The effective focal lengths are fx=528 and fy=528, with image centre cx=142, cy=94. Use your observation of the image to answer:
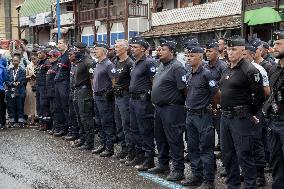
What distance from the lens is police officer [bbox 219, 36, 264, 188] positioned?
6.16 m

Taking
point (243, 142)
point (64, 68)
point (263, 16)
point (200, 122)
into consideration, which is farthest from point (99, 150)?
point (263, 16)

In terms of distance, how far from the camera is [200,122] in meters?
7.06

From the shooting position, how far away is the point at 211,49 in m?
8.05

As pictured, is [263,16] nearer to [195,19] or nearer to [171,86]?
[195,19]

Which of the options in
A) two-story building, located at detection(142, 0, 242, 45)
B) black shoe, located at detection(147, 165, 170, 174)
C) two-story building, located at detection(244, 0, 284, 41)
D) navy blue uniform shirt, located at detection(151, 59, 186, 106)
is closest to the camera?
navy blue uniform shirt, located at detection(151, 59, 186, 106)

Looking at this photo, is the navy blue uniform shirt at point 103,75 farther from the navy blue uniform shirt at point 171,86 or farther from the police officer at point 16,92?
the police officer at point 16,92

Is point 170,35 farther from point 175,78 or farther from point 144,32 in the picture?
point 175,78

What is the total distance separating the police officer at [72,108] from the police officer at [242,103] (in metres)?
4.60

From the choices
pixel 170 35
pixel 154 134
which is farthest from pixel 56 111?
pixel 170 35

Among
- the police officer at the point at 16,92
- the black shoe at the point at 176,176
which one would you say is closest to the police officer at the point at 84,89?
the black shoe at the point at 176,176

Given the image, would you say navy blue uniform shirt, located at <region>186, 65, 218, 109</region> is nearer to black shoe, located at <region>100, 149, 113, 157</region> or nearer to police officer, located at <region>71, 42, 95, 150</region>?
black shoe, located at <region>100, 149, 113, 157</region>

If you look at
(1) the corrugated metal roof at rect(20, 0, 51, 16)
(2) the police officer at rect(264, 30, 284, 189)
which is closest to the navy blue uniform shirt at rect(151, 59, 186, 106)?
(2) the police officer at rect(264, 30, 284, 189)

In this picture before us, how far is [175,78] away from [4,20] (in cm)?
5327

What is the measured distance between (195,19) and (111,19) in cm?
942
